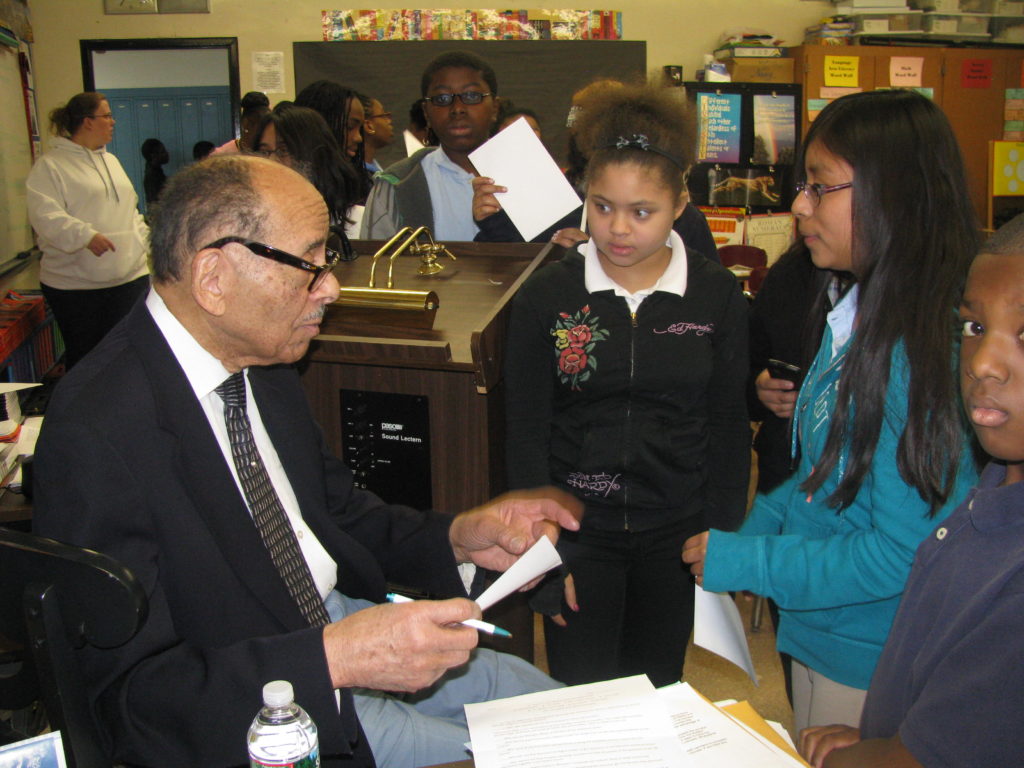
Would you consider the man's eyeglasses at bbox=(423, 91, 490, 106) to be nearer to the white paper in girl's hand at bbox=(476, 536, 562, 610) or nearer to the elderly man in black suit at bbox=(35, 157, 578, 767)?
the elderly man in black suit at bbox=(35, 157, 578, 767)

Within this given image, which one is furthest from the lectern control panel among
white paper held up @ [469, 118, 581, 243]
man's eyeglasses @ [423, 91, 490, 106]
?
man's eyeglasses @ [423, 91, 490, 106]

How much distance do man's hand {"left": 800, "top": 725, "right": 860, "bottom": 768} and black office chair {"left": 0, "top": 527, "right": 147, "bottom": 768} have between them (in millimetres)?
898

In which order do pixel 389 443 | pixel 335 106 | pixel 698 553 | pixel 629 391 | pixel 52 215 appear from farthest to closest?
pixel 52 215 < pixel 335 106 < pixel 389 443 < pixel 629 391 < pixel 698 553

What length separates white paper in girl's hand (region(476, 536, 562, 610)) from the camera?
120 centimetres

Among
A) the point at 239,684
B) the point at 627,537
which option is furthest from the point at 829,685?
the point at 239,684

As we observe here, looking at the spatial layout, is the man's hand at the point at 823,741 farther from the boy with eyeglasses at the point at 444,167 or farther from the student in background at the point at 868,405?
the boy with eyeglasses at the point at 444,167

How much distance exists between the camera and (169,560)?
118cm

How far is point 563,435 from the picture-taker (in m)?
1.85

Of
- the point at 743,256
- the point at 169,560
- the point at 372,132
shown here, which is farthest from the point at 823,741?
the point at 743,256

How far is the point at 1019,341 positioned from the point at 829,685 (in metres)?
0.78

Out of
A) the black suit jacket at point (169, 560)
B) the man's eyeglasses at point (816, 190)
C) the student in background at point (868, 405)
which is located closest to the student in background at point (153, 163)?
the black suit jacket at point (169, 560)

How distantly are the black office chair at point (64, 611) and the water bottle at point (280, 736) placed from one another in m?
0.17

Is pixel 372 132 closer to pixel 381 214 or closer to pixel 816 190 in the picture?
pixel 381 214

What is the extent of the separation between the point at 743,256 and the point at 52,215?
418 centimetres
